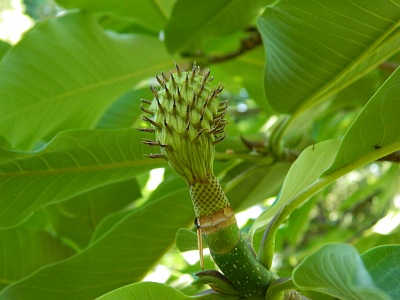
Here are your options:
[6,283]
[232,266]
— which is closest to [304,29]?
[232,266]

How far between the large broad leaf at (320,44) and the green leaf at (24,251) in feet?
1.94

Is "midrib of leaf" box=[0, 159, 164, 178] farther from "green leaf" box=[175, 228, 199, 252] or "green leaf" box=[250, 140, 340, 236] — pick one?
"green leaf" box=[250, 140, 340, 236]

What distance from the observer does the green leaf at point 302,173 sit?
0.85m

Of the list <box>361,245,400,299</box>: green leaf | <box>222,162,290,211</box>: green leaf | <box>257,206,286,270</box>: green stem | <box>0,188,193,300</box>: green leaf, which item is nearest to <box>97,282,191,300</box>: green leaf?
<box>257,206,286,270</box>: green stem

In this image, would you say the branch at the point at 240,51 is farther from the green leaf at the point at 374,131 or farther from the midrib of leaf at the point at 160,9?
the green leaf at the point at 374,131

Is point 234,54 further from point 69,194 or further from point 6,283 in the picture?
point 6,283

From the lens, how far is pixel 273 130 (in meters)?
1.29

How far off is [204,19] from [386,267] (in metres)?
0.88

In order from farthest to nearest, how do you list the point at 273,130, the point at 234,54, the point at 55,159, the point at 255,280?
the point at 234,54
the point at 273,130
the point at 55,159
the point at 255,280

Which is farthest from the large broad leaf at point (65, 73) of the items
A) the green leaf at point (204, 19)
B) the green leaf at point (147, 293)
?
the green leaf at point (147, 293)

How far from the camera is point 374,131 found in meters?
0.82

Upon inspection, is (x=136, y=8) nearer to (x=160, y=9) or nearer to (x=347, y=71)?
(x=160, y=9)

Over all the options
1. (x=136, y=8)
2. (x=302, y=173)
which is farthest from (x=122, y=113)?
(x=302, y=173)

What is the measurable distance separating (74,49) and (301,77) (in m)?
0.58
